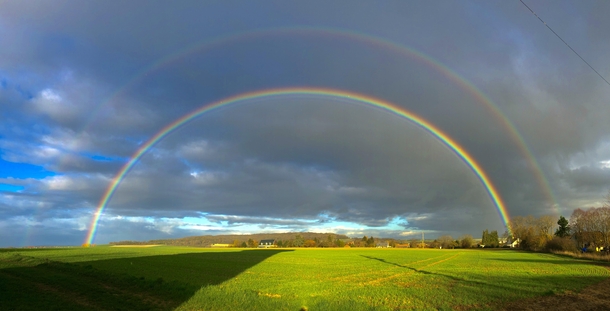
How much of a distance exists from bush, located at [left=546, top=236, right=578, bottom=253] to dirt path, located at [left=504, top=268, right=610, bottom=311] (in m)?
76.0

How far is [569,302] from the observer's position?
57.9 feet

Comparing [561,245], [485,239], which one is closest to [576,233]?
[561,245]

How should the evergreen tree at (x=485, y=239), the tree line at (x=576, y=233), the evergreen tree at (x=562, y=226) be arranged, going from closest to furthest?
the tree line at (x=576, y=233), the evergreen tree at (x=562, y=226), the evergreen tree at (x=485, y=239)

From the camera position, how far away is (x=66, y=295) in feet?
59.0

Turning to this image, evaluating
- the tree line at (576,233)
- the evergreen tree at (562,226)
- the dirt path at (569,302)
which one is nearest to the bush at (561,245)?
the tree line at (576,233)

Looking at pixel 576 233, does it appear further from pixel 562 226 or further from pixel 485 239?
pixel 485 239

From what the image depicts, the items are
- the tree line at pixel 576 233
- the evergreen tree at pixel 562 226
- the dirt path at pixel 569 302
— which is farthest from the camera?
the evergreen tree at pixel 562 226

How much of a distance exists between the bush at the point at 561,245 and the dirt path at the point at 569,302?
76.0 metres

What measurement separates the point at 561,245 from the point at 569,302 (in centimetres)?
9185

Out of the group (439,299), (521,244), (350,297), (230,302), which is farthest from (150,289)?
(521,244)

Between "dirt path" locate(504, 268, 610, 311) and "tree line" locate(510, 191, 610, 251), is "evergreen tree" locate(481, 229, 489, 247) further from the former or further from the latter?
"dirt path" locate(504, 268, 610, 311)

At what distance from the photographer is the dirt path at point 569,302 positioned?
16156mm

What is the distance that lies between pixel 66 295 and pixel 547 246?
384 feet

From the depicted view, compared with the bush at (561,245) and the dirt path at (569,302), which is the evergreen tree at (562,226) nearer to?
the bush at (561,245)
